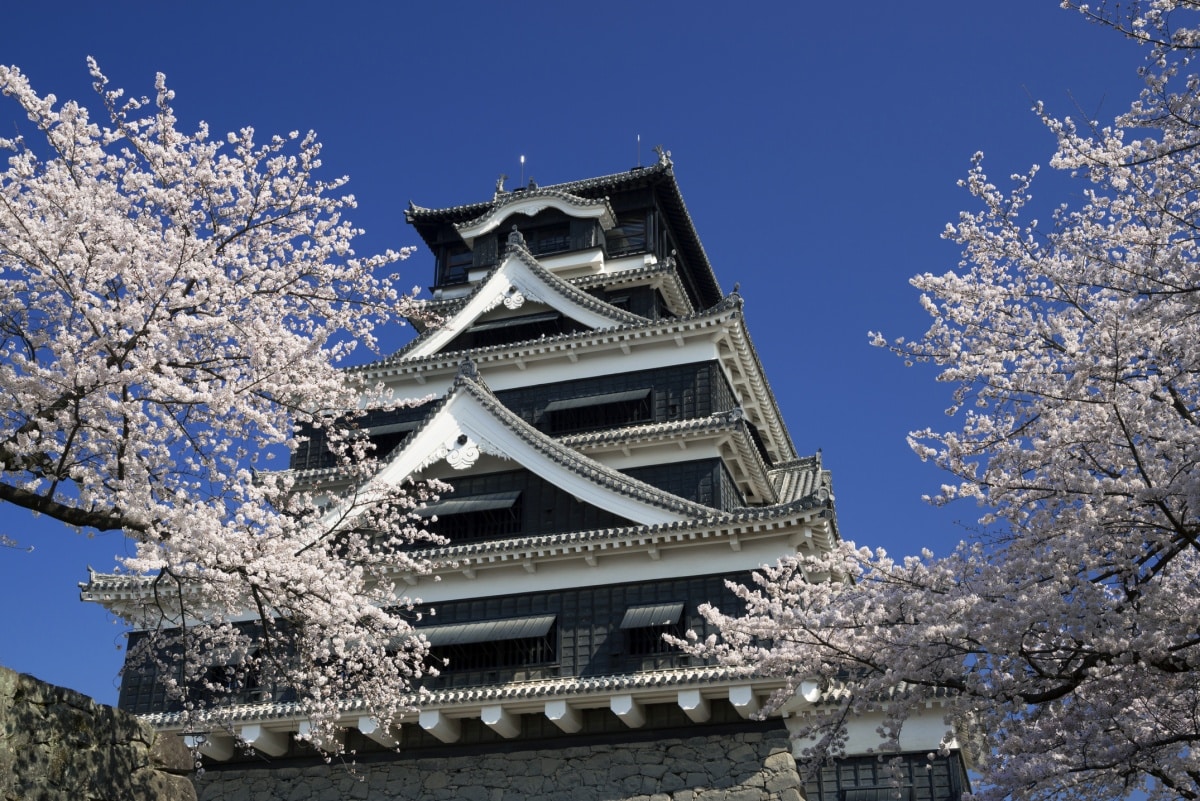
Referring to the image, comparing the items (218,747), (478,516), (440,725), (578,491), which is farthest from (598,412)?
(218,747)

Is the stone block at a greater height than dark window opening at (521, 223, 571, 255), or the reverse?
dark window opening at (521, 223, 571, 255)

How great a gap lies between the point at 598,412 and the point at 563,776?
23.3ft

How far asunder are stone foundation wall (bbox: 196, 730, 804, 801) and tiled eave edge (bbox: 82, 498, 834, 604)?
2713mm

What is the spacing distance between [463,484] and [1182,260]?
12.8 m

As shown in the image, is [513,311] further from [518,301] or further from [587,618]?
[587,618]

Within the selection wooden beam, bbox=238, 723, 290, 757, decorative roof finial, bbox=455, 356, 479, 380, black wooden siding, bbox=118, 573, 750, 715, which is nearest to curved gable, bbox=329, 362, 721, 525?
decorative roof finial, bbox=455, 356, 479, 380

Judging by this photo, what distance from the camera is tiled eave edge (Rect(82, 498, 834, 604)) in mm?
15034

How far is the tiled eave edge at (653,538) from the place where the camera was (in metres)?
15.0

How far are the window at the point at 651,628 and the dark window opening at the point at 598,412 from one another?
477cm

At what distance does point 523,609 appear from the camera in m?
16.4

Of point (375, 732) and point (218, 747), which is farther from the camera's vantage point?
point (218, 747)

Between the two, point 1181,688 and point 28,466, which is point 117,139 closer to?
point 28,466

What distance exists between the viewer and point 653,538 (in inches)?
620

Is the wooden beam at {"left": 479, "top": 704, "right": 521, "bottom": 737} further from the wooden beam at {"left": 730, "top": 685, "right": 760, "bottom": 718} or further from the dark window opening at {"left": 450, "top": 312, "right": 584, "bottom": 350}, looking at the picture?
the dark window opening at {"left": 450, "top": 312, "right": 584, "bottom": 350}
